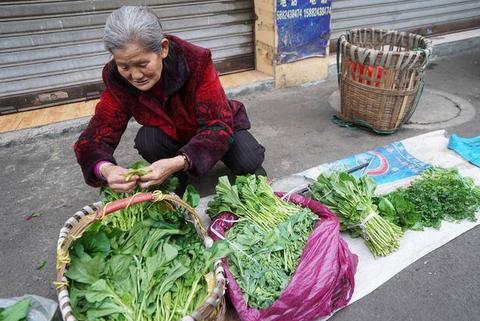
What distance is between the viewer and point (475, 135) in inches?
143

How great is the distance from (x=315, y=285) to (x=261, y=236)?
392 millimetres

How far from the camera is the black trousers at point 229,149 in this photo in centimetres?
241

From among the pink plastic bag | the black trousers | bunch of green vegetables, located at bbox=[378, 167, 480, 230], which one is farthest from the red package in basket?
the pink plastic bag

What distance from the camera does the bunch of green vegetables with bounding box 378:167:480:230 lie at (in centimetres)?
232

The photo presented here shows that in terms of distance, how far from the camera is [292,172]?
313cm

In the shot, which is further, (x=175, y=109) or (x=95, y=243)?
(x=175, y=109)

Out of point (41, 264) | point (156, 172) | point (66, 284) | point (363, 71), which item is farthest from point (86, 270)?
point (363, 71)

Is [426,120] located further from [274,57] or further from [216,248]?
[216,248]

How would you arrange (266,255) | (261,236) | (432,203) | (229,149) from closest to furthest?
1. (266,255)
2. (261,236)
3. (432,203)
4. (229,149)

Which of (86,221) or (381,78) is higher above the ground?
(86,221)

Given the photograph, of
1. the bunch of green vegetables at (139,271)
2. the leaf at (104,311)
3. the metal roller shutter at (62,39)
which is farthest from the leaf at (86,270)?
the metal roller shutter at (62,39)

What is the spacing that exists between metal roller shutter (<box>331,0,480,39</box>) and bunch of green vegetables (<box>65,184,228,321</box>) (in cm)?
452

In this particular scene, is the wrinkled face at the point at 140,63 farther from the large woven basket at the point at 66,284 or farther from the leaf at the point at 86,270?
the leaf at the point at 86,270

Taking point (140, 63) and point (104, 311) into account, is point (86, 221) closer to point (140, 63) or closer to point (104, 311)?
point (104, 311)
